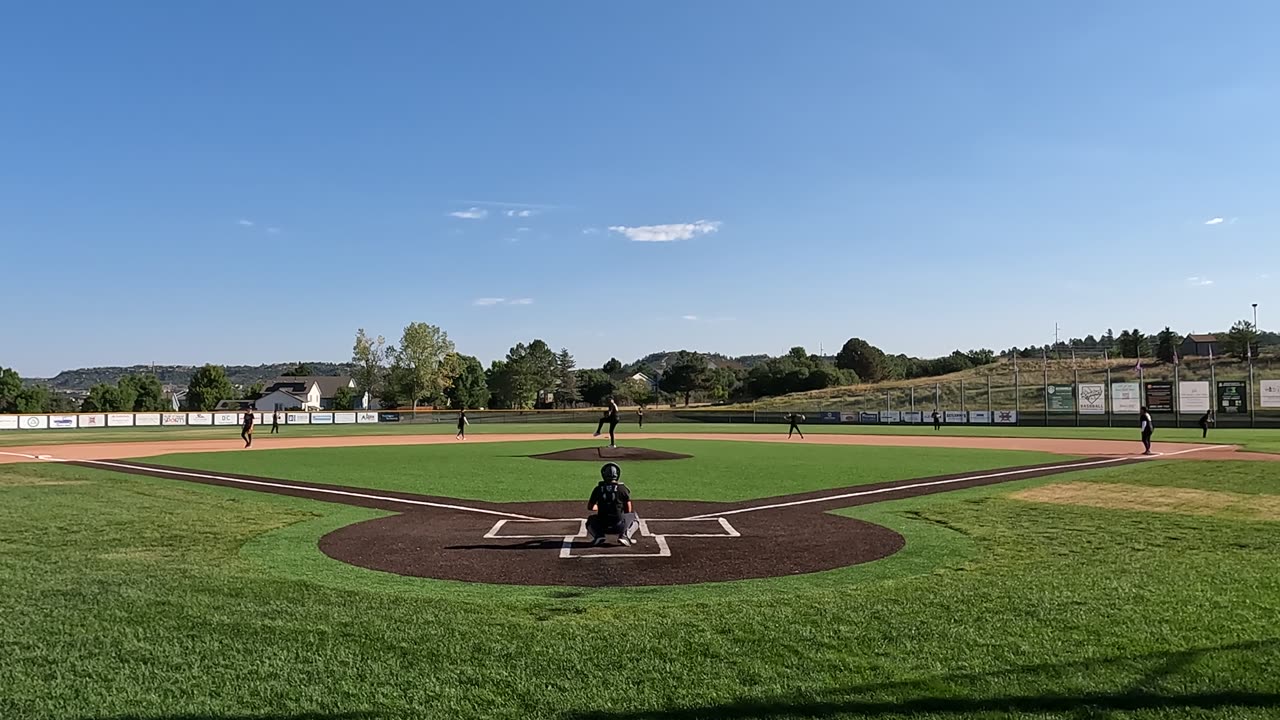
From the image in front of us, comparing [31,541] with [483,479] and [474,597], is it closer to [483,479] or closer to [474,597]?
[474,597]

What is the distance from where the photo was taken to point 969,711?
4.70 m

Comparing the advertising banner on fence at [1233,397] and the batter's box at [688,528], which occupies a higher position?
the advertising banner on fence at [1233,397]

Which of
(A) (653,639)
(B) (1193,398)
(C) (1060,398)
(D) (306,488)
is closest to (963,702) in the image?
(A) (653,639)

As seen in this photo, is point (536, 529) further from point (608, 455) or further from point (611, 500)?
point (608, 455)

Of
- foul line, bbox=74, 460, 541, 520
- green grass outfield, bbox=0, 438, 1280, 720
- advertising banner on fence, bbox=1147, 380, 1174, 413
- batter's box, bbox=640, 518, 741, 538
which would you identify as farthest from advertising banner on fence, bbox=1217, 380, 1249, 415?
foul line, bbox=74, 460, 541, 520

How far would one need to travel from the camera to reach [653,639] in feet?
20.1

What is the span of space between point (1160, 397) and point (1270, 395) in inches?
218

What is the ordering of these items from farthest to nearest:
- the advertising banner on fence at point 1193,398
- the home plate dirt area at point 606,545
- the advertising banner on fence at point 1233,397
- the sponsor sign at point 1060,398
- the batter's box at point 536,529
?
the sponsor sign at point 1060,398 < the advertising banner on fence at point 1193,398 < the advertising banner on fence at point 1233,397 < the batter's box at point 536,529 < the home plate dirt area at point 606,545

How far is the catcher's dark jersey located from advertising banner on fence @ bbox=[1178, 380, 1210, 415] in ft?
168

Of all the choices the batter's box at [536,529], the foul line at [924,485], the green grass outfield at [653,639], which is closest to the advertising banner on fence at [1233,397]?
the foul line at [924,485]

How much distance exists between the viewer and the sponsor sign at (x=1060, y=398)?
188 ft

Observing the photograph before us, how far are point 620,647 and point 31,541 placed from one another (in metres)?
9.07

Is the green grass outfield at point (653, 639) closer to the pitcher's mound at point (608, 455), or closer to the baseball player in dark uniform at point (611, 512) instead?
the baseball player in dark uniform at point (611, 512)

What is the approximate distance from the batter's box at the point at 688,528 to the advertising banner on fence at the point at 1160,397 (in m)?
49.3
